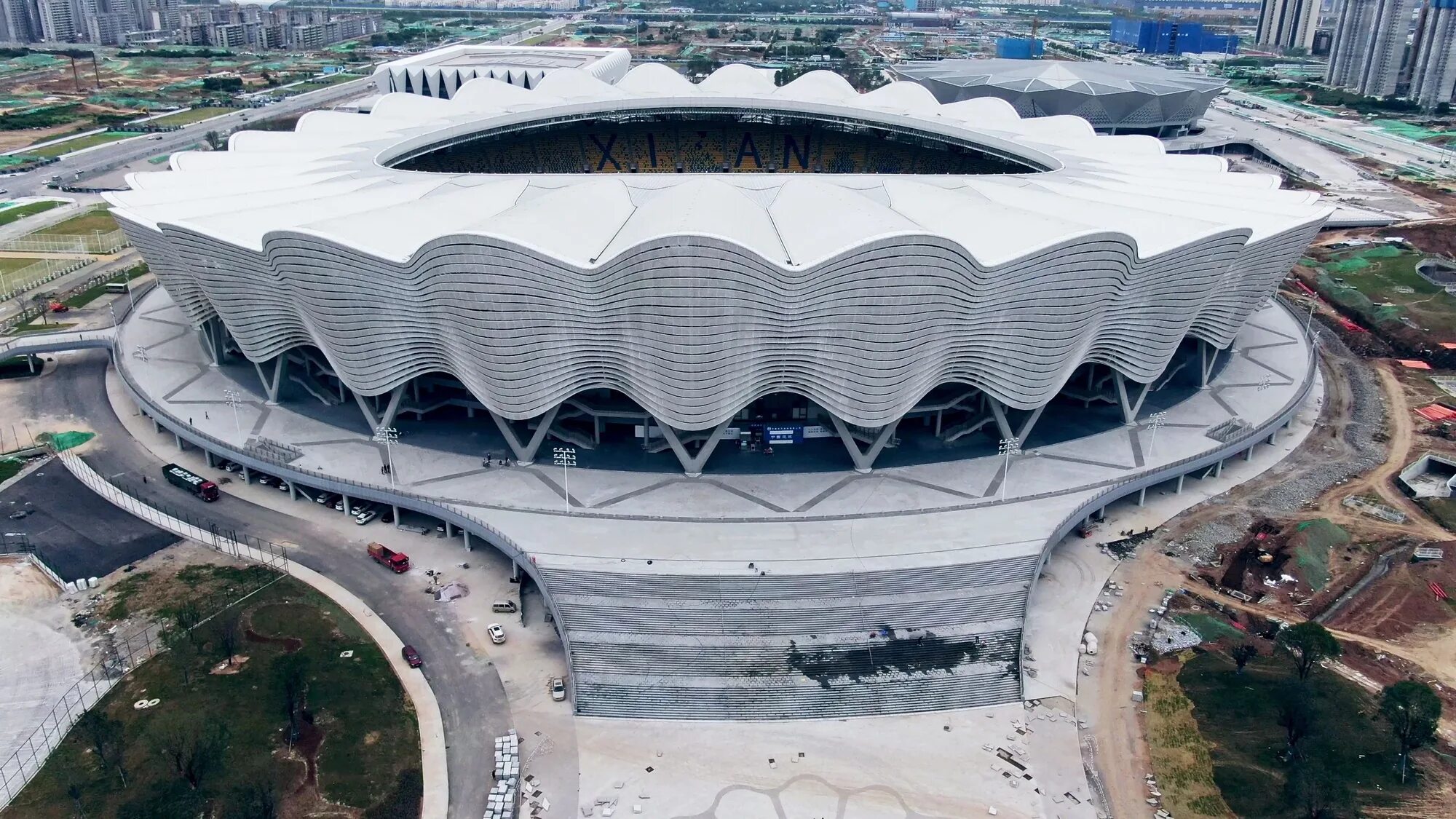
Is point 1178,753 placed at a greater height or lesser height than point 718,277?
lesser

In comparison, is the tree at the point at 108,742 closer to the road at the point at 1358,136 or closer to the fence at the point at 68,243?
the fence at the point at 68,243

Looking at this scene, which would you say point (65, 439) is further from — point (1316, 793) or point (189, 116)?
point (189, 116)

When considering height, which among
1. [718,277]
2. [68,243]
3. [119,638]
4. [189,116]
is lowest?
[119,638]

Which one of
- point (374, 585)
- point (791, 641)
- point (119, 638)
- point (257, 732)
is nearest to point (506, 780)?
point (257, 732)

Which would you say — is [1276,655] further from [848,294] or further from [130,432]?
[130,432]

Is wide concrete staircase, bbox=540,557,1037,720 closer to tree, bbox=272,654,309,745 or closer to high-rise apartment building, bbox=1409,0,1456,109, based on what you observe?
tree, bbox=272,654,309,745

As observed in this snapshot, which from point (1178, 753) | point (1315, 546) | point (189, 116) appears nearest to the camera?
point (1178, 753)
